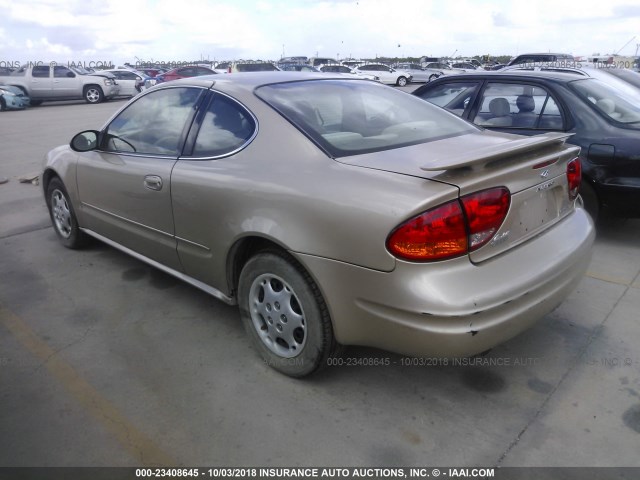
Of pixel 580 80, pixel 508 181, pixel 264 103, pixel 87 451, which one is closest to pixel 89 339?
pixel 87 451

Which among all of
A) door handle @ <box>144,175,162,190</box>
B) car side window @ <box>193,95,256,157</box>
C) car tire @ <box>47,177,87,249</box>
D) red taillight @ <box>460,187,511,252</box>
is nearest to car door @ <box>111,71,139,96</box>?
car tire @ <box>47,177,87,249</box>

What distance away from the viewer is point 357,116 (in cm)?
296

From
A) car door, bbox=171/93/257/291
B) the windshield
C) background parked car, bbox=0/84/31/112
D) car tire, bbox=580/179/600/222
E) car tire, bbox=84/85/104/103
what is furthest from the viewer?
car tire, bbox=84/85/104/103

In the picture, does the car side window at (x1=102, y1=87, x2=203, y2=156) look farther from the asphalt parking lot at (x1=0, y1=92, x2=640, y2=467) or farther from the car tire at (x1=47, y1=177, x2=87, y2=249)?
the asphalt parking lot at (x1=0, y1=92, x2=640, y2=467)

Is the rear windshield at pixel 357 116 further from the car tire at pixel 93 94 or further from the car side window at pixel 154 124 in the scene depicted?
the car tire at pixel 93 94

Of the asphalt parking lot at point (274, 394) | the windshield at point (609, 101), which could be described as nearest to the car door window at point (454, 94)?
the windshield at point (609, 101)

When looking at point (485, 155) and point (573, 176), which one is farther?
point (573, 176)

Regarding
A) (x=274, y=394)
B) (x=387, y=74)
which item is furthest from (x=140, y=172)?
(x=387, y=74)

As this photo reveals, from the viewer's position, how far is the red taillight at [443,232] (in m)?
2.07

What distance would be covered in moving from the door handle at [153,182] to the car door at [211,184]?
15cm

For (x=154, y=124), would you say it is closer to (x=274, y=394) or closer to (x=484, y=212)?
(x=274, y=394)

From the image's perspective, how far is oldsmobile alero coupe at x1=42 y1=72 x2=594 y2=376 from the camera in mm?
2105

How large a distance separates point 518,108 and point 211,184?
3.38 meters

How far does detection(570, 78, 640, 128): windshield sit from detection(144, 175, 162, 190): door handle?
3731 mm
